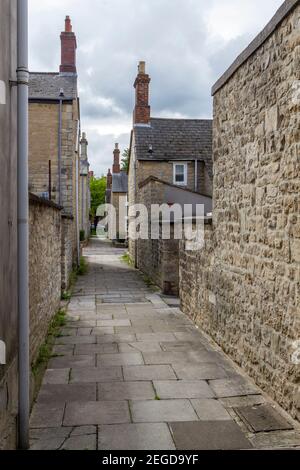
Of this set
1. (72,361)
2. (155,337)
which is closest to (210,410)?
(72,361)

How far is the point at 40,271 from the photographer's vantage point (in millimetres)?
7258

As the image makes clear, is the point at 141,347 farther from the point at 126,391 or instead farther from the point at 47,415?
the point at 47,415

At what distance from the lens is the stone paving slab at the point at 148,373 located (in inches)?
232

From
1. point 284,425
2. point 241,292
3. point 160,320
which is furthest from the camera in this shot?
point 160,320

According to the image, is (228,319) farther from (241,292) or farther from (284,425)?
(284,425)

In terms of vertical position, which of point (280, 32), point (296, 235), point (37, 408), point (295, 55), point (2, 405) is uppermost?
point (280, 32)

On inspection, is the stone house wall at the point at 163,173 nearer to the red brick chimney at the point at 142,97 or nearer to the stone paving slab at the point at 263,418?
the red brick chimney at the point at 142,97

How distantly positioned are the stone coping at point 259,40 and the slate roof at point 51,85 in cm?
1302

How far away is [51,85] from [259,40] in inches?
635

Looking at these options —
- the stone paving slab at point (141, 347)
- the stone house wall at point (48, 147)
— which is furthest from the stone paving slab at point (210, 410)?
the stone house wall at point (48, 147)
